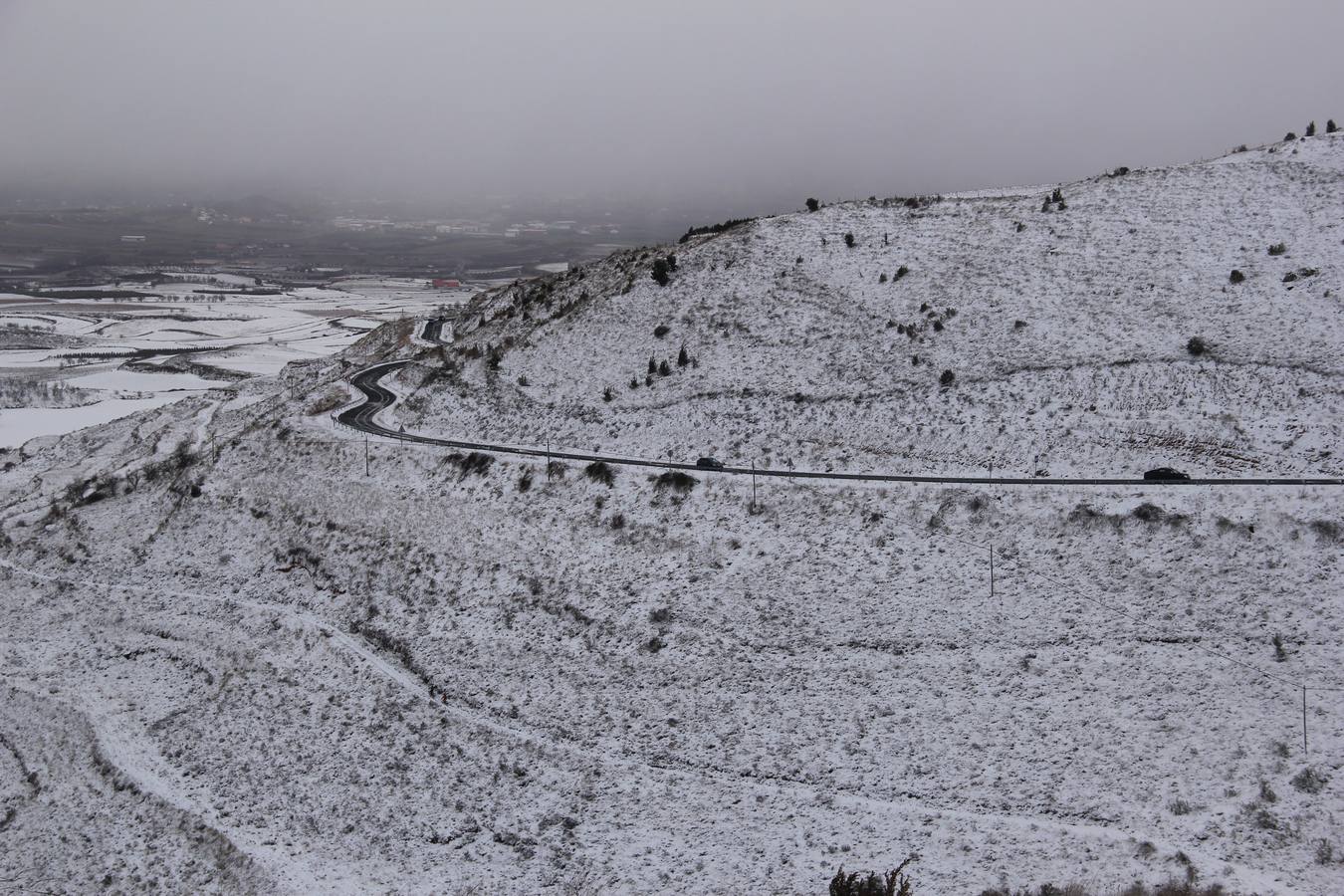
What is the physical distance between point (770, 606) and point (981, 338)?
2186 cm

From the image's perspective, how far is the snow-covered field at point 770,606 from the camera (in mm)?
25125

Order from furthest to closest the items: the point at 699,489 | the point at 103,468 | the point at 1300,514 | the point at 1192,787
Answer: the point at 103,468 < the point at 699,489 < the point at 1300,514 < the point at 1192,787

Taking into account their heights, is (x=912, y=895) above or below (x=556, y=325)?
below

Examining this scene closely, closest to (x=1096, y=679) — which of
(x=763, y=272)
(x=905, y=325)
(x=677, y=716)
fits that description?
(x=677, y=716)

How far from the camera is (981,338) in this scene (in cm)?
4738

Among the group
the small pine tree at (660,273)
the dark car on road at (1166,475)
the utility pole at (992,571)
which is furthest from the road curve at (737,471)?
the small pine tree at (660,273)

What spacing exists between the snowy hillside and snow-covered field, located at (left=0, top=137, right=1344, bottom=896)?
0.89 ft

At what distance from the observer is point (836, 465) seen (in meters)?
41.0

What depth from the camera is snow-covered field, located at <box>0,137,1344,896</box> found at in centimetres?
2512

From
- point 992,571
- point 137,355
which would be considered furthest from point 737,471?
point 137,355

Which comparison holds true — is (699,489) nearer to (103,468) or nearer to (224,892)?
(224,892)

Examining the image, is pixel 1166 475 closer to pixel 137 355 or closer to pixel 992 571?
pixel 992 571

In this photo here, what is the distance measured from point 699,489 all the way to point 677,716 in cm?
1226

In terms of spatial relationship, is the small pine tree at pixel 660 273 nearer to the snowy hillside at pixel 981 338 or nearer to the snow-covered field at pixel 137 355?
the snowy hillside at pixel 981 338
